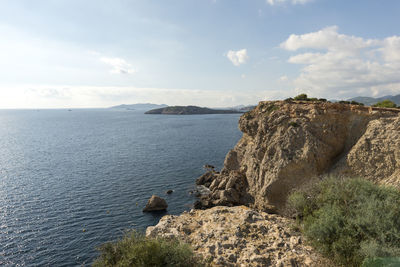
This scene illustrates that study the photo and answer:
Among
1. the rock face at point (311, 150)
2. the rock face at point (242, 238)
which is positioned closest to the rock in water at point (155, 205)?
the rock face at point (311, 150)

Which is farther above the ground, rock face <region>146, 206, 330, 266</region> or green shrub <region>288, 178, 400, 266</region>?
green shrub <region>288, 178, 400, 266</region>

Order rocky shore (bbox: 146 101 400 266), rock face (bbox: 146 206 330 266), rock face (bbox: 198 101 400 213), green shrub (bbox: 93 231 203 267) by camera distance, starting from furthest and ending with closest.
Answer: rock face (bbox: 198 101 400 213), rocky shore (bbox: 146 101 400 266), rock face (bbox: 146 206 330 266), green shrub (bbox: 93 231 203 267)

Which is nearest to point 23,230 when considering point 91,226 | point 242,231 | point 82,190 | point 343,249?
point 91,226

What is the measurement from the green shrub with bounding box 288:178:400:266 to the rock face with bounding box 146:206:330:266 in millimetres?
1629

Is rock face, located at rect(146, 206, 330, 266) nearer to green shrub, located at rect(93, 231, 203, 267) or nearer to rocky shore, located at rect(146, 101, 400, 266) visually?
rocky shore, located at rect(146, 101, 400, 266)

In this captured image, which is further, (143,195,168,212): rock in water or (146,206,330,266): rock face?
(143,195,168,212): rock in water

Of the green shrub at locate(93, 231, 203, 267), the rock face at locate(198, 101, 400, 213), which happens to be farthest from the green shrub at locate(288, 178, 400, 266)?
the green shrub at locate(93, 231, 203, 267)

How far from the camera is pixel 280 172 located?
33.9 metres

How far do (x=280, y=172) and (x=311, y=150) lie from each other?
18.2ft

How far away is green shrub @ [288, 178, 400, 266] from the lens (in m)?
→ 15.5

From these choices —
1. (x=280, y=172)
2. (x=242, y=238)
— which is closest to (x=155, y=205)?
(x=242, y=238)

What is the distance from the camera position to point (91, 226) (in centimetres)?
3456

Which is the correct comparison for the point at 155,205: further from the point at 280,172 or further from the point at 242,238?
the point at 280,172

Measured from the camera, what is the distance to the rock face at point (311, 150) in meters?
28.7
